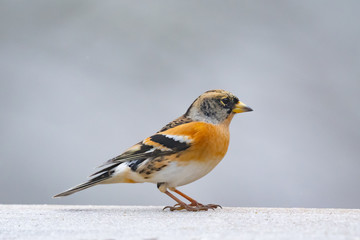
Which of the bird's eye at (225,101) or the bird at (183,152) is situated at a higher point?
the bird's eye at (225,101)

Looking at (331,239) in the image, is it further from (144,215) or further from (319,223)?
(144,215)

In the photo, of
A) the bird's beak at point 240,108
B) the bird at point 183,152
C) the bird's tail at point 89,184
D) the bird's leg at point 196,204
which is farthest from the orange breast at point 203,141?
the bird's tail at point 89,184

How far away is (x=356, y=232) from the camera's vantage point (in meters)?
2.88

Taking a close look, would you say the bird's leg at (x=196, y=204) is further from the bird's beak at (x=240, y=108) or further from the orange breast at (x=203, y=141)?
the bird's beak at (x=240, y=108)

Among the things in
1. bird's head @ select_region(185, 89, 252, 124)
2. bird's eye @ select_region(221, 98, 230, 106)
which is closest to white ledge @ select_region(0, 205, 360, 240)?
bird's head @ select_region(185, 89, 252, 124)

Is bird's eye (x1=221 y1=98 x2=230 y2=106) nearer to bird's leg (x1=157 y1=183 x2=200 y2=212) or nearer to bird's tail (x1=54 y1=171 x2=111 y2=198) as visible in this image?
bird's leg (x1=157 y1=183 x2=200 y2=212)

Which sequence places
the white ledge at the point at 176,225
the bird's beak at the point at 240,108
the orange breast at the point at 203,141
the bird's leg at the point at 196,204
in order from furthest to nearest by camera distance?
the bird's beak at the point at 240,108
the bird's leg at the point at 196,204
the orange breast at the point at 203,141
the white ledge at the point at 176,225

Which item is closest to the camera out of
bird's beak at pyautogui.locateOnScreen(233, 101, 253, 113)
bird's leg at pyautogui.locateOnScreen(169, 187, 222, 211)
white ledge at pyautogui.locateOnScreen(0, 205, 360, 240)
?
white ledge at pyautogui.locateOnScreen(0, 205, 360, 240)

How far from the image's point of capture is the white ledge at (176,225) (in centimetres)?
288

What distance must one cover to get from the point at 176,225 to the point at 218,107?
5.04 feet

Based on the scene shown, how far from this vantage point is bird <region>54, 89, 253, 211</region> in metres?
4.16

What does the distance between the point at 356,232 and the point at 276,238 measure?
545 mm

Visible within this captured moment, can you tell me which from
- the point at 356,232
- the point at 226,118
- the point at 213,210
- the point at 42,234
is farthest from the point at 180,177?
the point at 356,232

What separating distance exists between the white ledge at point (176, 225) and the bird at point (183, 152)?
297 millimetres
